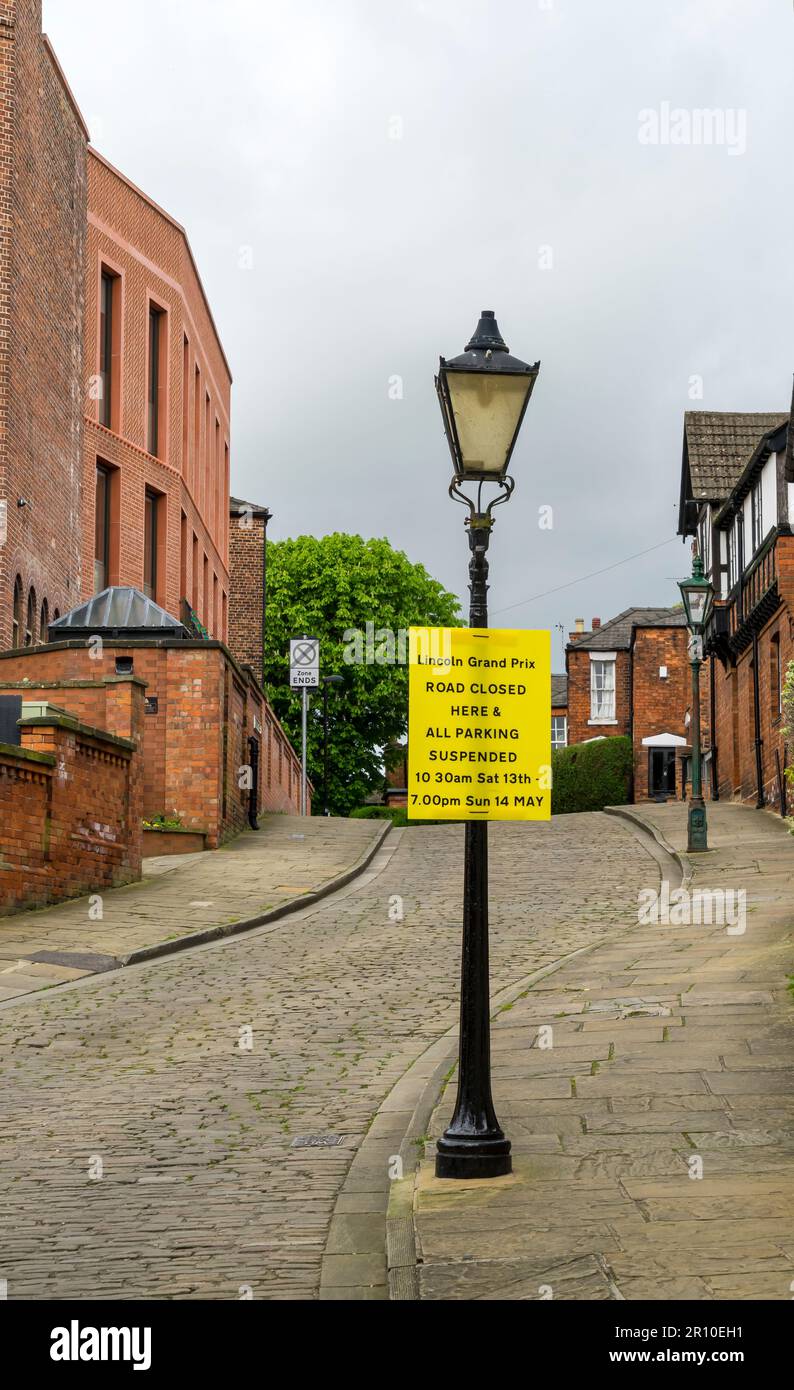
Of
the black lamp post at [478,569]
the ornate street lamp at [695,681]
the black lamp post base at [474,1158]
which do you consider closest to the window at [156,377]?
the ornate street lamp at [695,681]

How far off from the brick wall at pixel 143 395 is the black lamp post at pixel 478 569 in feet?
84.8

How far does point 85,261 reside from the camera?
3278 centimetres

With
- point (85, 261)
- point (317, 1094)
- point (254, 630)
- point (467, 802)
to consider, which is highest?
point (85, 261)

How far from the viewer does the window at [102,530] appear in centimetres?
3369

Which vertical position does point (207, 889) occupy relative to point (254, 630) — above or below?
below

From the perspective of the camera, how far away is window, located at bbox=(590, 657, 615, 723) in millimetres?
58688

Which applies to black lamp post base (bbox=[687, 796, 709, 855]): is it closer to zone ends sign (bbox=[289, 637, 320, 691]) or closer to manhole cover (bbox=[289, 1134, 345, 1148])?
manhole cover (bbox=[289, 1134, 345, 1148])

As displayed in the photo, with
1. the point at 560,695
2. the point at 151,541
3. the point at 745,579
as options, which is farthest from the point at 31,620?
the point at 560,695

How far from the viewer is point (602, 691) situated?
193 ft

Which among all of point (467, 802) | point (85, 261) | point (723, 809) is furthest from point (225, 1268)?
point (85, 261)

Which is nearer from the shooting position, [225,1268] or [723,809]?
[225,1268]

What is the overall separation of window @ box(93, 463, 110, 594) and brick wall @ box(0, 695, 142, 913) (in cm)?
1433
